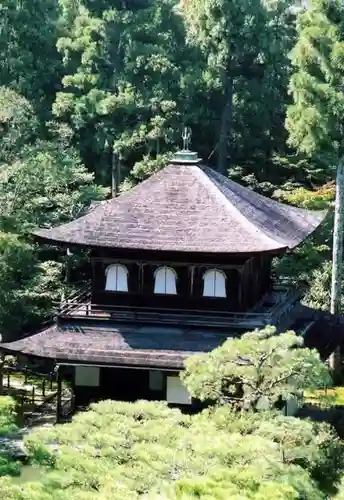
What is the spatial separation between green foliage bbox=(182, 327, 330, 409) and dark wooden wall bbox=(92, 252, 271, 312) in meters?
4.38

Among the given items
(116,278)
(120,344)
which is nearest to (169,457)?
(120,344)

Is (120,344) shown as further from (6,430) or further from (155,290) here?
(6,430)

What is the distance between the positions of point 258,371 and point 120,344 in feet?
16.1

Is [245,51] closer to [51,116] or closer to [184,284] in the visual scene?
[51,116]

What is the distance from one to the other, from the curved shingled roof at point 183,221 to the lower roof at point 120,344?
1.84m

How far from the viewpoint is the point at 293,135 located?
102 feet

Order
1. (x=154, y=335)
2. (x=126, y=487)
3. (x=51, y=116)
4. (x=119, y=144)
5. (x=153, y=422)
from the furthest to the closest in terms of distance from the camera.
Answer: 1. (x=51, y=116)
2. (x=119, y=144)
3. (x=154, y=335)
4. (x=153, y=422)
5. (x=126, y=487)

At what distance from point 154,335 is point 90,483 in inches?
375

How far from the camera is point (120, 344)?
2234 centimetres

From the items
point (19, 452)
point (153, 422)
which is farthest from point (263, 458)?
point (19, 452)

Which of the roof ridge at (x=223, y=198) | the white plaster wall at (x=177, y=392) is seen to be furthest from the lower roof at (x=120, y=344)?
the roof ridge at (x=223, y=198)

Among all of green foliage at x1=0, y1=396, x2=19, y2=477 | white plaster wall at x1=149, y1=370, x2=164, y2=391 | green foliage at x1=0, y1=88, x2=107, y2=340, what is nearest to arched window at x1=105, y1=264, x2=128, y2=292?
white plaster wall at x1=149, y1=370, x2=164, y2=391

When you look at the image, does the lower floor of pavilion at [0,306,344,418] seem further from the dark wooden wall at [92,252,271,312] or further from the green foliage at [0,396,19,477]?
the green foliage at [0,396,19,477]

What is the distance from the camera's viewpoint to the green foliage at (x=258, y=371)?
17.9 m
